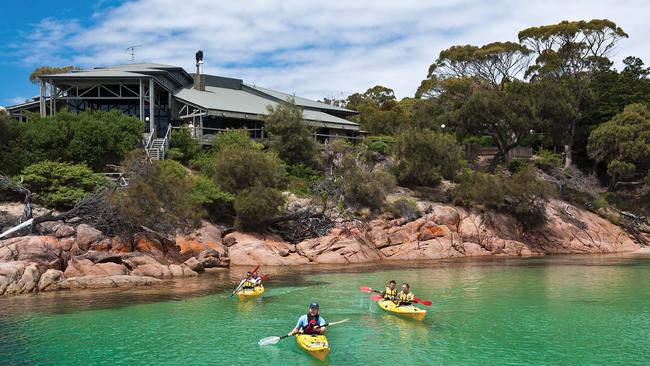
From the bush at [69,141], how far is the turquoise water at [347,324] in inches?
564

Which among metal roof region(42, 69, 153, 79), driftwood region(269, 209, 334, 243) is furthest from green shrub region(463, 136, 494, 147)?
metal roof region(42, 69, 153, 79)

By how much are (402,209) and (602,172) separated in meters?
30.8

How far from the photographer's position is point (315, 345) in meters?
16.3

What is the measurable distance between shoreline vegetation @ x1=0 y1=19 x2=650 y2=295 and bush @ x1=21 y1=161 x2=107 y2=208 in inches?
4.5

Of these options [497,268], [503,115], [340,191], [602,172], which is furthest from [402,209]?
[602,172]

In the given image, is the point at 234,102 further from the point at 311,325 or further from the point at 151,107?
the point at 311,325

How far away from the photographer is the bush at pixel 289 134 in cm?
4750

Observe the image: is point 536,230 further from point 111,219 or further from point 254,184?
point 111,219

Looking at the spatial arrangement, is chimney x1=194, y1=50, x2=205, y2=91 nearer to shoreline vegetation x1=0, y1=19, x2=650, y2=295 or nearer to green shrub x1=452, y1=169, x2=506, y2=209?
shoreline vegetation x1=0, y1=19, x2=650, y2=295

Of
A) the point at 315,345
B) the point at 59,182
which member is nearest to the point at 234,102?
the point at 59,182

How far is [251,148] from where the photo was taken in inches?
1639

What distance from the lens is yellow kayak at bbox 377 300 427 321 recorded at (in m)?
20.6

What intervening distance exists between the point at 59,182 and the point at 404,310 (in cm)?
2261

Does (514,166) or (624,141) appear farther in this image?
(514,166)
